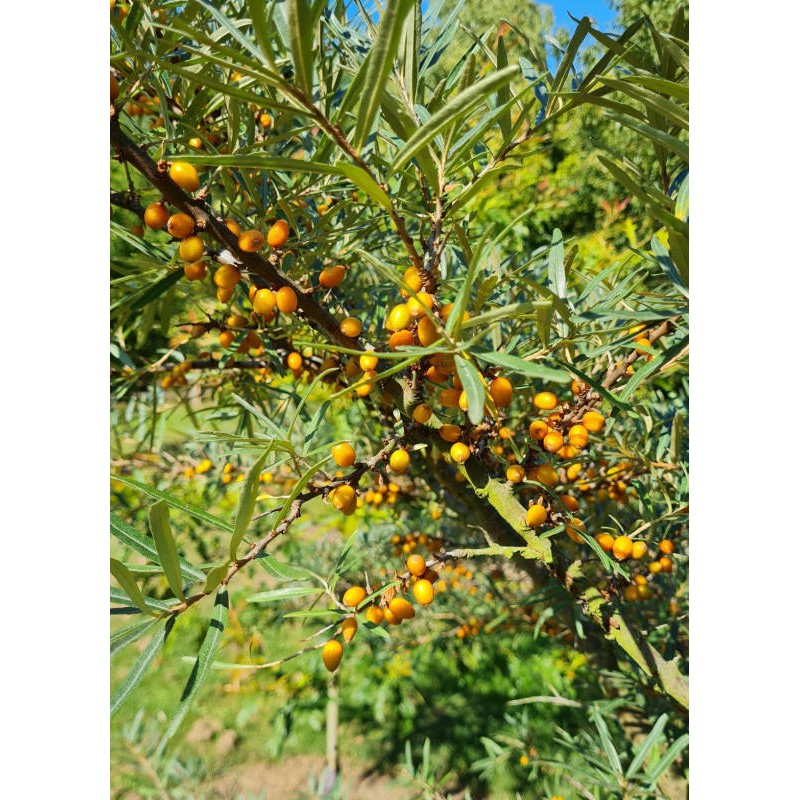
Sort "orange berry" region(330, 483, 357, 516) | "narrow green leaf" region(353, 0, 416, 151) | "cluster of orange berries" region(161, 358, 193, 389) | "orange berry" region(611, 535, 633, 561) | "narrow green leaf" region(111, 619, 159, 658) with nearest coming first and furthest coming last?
"narrow green leaf" region(353, 0, 416, 151)
"narrow green leaf" region(111, 619, 159, 658)
"orange berry" region(330, 483, 357, 516)
"orange berry" region(611, 535, 633, 561)
"cluster of orange berries" region(161, 358, 193, 389)

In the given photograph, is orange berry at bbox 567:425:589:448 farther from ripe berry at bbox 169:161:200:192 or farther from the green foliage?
ripe berry at bbox 169:161:200:192

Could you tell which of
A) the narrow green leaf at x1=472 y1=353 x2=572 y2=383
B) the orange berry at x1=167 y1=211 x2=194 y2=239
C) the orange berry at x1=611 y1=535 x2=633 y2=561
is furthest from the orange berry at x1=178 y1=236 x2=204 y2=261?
the orange berry at x1=611 y1=535 x2=633 y2=561

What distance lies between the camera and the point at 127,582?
0.30 m

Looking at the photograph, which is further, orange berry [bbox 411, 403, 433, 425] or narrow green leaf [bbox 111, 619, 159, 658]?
orange berry [bbox 411, 403, 433, 425]

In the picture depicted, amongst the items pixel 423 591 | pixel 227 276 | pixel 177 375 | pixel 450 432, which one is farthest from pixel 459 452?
pixel 177 375

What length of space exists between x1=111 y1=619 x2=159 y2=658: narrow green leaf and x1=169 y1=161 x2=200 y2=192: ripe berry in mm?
288

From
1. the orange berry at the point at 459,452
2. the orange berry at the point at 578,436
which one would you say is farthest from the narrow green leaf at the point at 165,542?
the orange berry at the point at 578,436

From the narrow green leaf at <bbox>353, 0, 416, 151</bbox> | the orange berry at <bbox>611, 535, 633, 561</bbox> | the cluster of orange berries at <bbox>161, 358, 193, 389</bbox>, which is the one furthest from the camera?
the cluster of orange berries at <bbox>161, 358, 193, 389</bbox>

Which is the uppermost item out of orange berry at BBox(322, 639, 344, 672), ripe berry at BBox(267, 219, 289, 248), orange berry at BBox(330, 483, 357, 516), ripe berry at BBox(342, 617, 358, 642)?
ripe berry at BBox(267, 219, 289, 248)

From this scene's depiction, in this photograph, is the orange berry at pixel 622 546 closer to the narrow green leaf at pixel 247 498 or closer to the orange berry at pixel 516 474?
the orange berry at pixel 516 474

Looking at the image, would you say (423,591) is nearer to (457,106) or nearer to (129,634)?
(129,634)

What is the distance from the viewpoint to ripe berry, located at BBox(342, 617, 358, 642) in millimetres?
424

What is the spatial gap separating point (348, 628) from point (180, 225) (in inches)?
13.2

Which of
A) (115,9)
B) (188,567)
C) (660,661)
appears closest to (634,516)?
(660,661)
